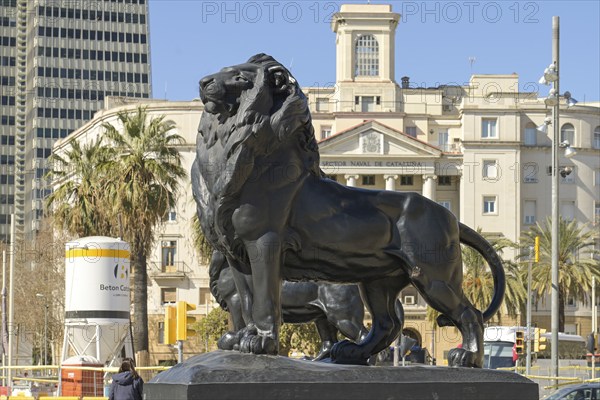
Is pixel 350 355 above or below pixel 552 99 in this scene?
below

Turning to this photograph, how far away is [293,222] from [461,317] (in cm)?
130

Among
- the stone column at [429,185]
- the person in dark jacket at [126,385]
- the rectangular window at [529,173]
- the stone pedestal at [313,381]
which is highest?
the rectangular window at [529,173]

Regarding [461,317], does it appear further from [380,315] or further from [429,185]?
[429,185]

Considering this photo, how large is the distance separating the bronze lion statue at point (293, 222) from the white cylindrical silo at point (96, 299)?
1143 inches

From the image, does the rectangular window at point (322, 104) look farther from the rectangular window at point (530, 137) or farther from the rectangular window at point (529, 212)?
the rectangular window at point (529, 212)

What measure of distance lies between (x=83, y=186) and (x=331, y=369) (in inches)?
1423

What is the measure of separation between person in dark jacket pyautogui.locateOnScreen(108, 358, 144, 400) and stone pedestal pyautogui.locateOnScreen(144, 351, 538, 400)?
8.27 m

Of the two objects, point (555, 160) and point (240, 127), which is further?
point (555, 160)

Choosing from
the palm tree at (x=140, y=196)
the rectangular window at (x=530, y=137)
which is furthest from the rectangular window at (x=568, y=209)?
the palm tree at (x=140, y=196)

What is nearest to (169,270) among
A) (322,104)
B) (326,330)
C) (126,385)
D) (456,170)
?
(322,104)

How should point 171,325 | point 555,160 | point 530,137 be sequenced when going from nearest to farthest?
point 171,325, point 555,160, point 530,137

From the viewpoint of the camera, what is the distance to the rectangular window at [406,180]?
85.9m

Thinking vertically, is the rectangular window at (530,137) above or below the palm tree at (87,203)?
above

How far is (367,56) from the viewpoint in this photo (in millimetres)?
95375
